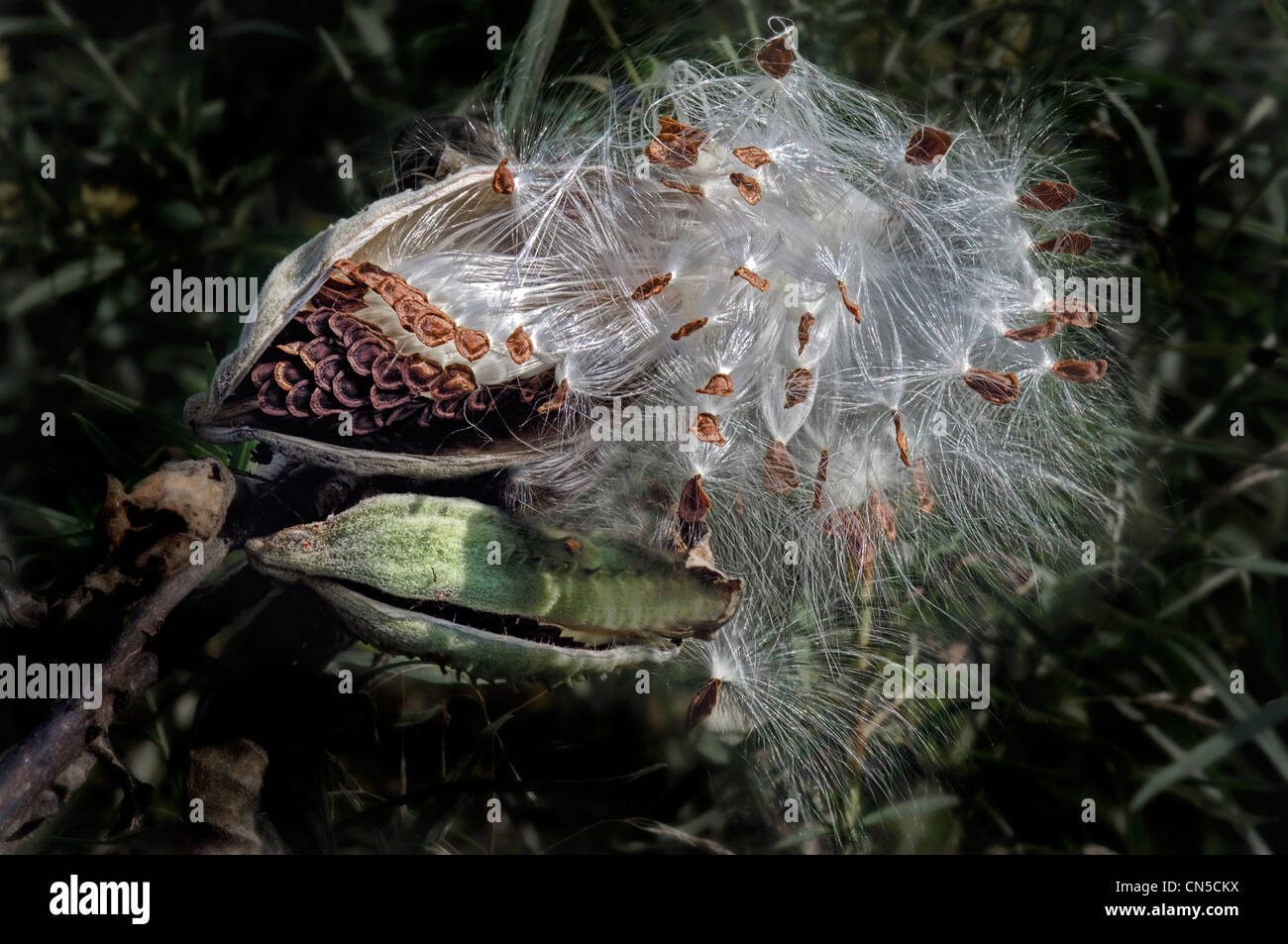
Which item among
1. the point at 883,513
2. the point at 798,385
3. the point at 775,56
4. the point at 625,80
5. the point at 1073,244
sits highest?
the point at 625,80

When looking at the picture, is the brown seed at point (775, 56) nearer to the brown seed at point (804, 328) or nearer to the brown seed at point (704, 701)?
the brown seed at point (804, 328)

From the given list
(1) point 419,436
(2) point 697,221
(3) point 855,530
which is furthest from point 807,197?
(1) point 419,436

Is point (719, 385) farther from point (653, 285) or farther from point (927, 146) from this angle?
point (927, 146)

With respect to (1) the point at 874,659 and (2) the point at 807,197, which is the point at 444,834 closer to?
(1) the point at 874,659

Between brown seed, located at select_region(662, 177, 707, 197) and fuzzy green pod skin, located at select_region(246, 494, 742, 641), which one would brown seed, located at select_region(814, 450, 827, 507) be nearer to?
fuzzy green pod skin, located at select_region(246, 494, 742, 641)

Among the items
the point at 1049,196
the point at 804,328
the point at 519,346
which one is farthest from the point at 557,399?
the point at 1049,196

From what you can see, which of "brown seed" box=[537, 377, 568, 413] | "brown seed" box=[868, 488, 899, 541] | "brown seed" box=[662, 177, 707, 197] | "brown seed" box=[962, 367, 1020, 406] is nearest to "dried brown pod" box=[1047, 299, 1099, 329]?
"brown seed" box=[962, 367, 1020, 406]
